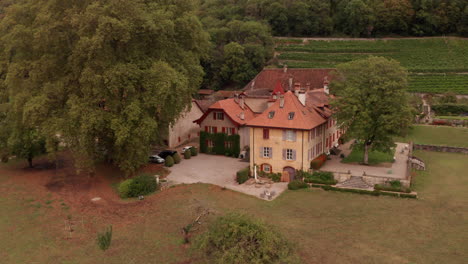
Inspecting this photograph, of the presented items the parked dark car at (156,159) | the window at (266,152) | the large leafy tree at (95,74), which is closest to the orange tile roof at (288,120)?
the window at (266,152)

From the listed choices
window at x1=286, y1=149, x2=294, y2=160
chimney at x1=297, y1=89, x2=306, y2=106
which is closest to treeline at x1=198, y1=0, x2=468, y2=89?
chimney at x1=297, y1=89, x2=306, y2=106

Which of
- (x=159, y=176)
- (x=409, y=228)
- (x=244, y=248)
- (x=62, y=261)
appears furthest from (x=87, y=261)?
(x=409, y=228)

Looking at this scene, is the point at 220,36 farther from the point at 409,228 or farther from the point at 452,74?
the point at 409,228

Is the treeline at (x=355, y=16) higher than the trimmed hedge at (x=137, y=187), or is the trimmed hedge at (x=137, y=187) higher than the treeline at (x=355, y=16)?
the treeline at (x=355, y=16)

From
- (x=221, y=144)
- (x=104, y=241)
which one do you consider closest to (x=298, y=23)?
(x=221, y=144)

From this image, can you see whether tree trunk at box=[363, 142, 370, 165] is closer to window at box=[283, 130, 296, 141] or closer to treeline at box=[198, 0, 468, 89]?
window at box=[283, 130, 296, 141]

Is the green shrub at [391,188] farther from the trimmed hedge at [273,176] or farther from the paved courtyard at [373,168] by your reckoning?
the trimmed hedge at [273,176]

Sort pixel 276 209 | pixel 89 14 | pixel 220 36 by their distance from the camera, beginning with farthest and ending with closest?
pixel 220 36, pixel 89 14, pixel 276 209
